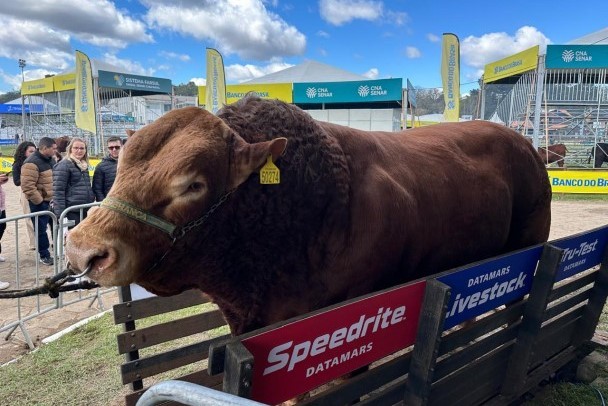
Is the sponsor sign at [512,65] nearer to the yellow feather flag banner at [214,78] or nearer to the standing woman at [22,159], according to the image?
the yellow feather flag banner at [214,78]

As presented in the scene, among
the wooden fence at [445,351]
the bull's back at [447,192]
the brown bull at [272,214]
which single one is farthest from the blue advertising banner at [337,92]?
the brown bull at [272,214]

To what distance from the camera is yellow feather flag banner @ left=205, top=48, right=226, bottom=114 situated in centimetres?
1786

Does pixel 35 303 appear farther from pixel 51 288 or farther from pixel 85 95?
pixel 85 95

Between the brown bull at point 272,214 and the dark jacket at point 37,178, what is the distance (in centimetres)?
565

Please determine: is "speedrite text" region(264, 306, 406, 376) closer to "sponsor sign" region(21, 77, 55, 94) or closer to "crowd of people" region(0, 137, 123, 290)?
"crowd of people" region(0, 137, 123, 290)

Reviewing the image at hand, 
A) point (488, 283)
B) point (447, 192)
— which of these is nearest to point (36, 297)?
point (447, 192)

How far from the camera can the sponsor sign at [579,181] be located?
12766 mm

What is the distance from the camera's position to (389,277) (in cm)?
251

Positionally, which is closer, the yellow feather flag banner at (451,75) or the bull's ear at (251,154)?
the bull's ear at (251,154)

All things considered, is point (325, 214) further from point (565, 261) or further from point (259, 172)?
point (565, 261)

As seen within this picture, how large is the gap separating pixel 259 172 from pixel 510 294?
1650 mm

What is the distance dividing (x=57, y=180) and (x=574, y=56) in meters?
16.1

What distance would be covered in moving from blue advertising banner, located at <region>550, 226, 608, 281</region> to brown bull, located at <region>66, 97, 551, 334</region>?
547 millimetres

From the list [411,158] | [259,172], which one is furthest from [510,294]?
[259,172]
